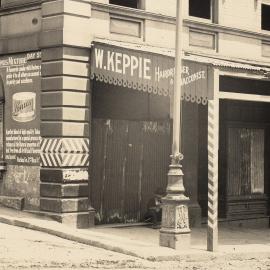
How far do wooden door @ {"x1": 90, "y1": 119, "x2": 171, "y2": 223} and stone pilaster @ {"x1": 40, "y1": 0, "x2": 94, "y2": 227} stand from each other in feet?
1.75

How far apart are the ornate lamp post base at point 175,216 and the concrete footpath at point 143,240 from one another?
194mm

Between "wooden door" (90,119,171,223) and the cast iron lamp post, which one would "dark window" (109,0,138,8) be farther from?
the cast iron lamp post

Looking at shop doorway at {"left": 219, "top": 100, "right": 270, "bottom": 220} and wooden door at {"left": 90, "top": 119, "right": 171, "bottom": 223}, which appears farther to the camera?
shop doorway at {"left": 219, "top": 100, "right": 270, "bottom": 220}

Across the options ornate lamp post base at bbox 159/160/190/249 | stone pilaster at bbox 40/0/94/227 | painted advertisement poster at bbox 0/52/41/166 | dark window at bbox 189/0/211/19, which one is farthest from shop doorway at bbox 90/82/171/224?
ornate lamp post base at bbox 159/160/190/249

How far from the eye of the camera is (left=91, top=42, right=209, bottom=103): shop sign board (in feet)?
46.0

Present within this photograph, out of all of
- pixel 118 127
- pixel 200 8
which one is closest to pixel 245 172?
pixel 200 8

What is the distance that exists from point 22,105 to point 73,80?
1528mm

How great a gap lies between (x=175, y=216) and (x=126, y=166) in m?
3.66

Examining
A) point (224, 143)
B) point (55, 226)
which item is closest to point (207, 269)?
point (55, 226)

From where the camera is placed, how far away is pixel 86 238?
13758mm

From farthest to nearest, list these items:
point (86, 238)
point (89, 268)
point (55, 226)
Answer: point (55, 226) < point (86, 238) < point (89, 268)

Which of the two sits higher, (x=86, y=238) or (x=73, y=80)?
(x=73, y=80)

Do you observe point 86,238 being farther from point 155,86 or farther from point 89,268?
point 155,86

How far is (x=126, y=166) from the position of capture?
55.5 feet
